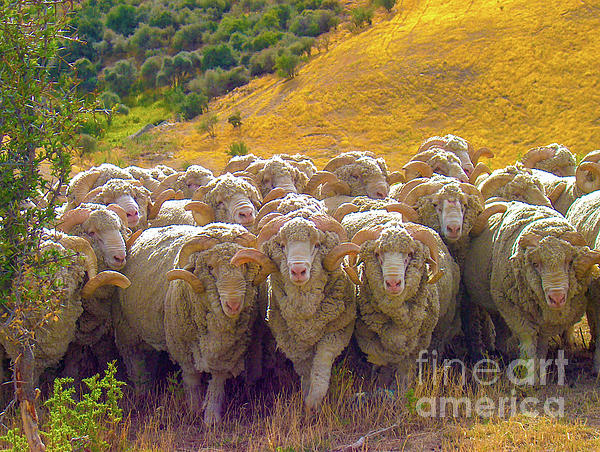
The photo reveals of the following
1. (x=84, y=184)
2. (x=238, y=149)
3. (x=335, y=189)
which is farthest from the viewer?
(x=238, y=149)

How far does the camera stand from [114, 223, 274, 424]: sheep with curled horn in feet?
19.5

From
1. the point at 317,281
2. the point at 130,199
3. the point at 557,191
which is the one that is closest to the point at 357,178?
the point at 557,191

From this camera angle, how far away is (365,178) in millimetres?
9625

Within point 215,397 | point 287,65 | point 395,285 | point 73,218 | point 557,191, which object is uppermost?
point 287,65

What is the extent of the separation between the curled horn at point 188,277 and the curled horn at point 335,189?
372 centimetres

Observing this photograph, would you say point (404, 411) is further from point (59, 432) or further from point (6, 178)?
point (6, 178)

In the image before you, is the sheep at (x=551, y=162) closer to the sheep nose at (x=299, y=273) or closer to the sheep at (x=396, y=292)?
the sheep at (x=396, y=292)

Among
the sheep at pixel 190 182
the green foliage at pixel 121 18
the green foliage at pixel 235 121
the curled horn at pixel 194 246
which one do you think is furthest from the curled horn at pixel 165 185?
the green foliage at pixel 121 18

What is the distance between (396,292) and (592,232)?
8.84 feet

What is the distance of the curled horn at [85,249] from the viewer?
658cm

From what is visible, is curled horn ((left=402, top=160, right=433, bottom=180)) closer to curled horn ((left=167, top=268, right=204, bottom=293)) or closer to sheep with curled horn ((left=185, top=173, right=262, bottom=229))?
sheep with curled horn ((left=185, top=173, right=262, bottom=229))

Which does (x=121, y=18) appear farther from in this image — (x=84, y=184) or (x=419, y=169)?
(x=419, y=169)

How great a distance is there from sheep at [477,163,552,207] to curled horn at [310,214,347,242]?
10.2ft

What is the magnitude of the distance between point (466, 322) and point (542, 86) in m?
29.0
